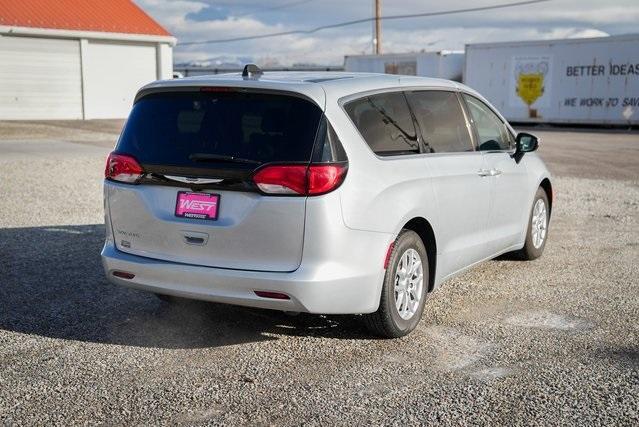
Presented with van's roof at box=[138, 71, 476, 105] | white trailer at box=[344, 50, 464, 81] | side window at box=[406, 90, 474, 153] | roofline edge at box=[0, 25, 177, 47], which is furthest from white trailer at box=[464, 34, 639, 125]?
van's roof at box=[138, 71, 476, 105]

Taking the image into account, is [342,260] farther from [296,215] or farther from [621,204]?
[621,204]

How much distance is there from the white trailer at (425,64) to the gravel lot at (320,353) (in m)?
27.8

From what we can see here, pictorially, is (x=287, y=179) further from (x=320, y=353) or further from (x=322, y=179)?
(x=320, y=353)

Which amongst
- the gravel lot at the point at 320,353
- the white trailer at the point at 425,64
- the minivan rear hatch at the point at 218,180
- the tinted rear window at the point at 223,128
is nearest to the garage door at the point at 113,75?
the white trailer at the point at 425,64

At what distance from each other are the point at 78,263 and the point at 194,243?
116 inches

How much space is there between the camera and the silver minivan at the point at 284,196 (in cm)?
462

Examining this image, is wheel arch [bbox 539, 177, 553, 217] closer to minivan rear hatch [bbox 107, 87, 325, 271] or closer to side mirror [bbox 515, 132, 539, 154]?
side mirror [bbox 515, 132, 539, 154]

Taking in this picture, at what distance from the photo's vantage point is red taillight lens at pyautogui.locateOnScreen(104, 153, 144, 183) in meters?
5.04

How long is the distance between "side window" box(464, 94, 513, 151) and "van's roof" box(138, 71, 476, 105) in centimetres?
98

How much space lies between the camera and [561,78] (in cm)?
2900

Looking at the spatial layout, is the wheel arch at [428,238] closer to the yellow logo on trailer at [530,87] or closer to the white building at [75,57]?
the yellow logo on trailer at [530,87]

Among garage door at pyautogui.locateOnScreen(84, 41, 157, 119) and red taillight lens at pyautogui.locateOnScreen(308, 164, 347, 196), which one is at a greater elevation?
garage door at pyautogui.locateOnScreen(84, 41, 157, 119)

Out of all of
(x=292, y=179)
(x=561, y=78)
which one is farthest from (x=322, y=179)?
(x=561, y=78)

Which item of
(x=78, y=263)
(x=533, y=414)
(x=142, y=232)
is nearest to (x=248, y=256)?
(x=142, y=232)
